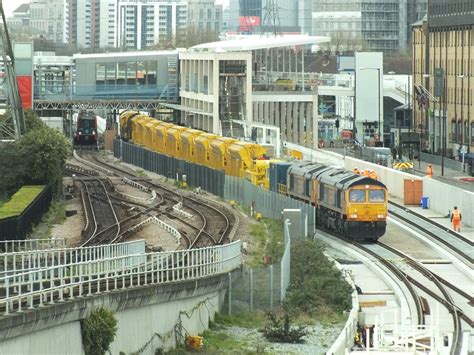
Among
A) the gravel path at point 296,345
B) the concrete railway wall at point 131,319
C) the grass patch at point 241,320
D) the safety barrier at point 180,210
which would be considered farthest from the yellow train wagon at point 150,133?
the gravel path at point 296,345

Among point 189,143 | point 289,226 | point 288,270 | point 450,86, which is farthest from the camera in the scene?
point 450,86

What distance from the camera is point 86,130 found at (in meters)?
100

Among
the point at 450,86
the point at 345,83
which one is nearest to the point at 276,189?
the point at 450,86

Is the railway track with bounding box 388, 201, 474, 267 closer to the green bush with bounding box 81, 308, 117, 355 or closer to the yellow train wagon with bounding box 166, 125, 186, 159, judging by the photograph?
the yellow train wagon with bounding box 166, 125, 186, 159

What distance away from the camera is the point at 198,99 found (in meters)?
91.1

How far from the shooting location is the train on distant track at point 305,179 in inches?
1973

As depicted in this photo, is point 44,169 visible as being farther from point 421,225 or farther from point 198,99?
point 198,99

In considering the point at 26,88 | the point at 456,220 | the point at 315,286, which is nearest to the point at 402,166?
the point at 26,88

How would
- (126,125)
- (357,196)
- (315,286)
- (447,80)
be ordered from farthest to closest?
(447,80), (126,125), (357,196), (315,286)

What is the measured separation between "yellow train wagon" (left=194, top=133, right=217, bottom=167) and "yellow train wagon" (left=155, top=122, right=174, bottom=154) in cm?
740

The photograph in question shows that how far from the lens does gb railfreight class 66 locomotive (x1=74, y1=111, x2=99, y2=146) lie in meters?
99.3

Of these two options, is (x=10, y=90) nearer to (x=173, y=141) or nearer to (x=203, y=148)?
(x=203, y=148)

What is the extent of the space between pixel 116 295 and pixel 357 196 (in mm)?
23887

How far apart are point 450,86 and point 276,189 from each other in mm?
41037
